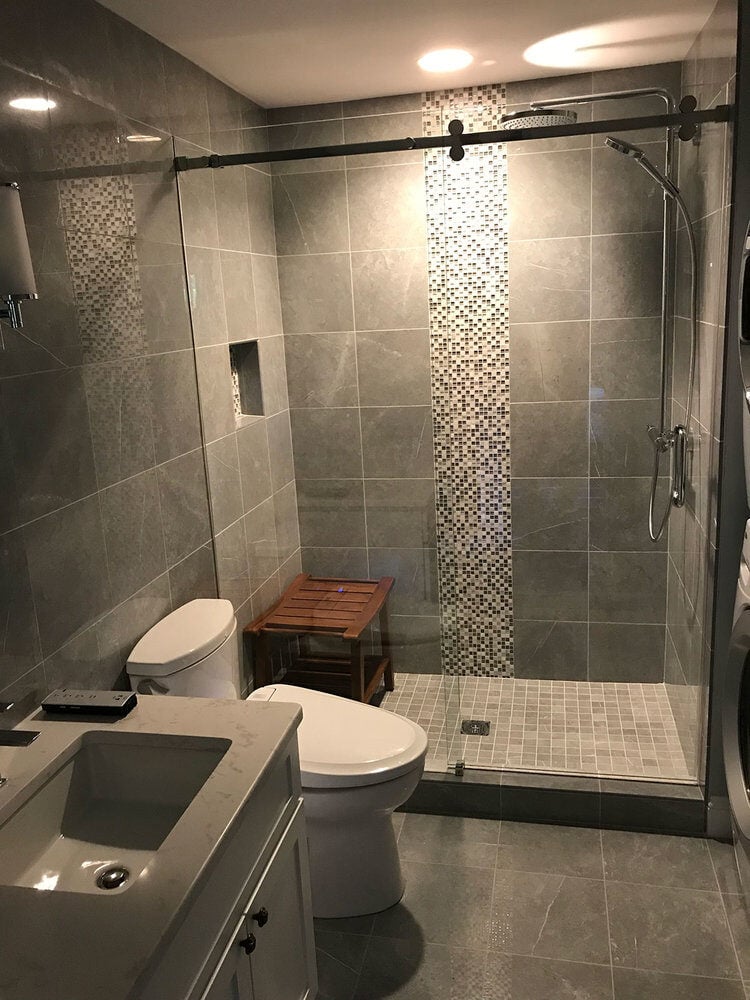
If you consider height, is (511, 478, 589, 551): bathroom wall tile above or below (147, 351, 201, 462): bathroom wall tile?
below

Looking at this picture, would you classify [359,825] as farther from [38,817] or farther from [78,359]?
[78,359]

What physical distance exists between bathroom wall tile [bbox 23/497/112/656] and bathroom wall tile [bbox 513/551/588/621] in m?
1.47

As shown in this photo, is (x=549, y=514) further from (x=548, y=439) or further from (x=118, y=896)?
(x=118, y=896)

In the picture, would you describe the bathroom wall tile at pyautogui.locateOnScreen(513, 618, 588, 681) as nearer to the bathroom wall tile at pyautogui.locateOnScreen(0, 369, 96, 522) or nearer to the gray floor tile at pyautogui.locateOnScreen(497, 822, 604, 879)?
the gray floor tile at pyautogui.locateOnScreen(497, 822, 604, 879)

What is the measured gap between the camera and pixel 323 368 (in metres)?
2.76

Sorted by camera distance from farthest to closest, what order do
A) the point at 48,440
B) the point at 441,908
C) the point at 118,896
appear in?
the point at 441,908, the point at 48,440, the point at 118,896

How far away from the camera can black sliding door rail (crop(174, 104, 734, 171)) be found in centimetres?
237

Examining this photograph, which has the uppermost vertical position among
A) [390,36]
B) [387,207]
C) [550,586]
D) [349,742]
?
[390,36]

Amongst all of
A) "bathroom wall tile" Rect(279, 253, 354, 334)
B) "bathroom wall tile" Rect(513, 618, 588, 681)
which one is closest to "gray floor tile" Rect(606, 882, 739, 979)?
"bathroom wall tile" Rect(513, 618, 588, 681)

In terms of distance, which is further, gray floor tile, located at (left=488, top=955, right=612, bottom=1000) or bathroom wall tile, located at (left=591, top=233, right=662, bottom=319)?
bathroom wall tile, located at (left=591, top=233, right=662, bottom=319)

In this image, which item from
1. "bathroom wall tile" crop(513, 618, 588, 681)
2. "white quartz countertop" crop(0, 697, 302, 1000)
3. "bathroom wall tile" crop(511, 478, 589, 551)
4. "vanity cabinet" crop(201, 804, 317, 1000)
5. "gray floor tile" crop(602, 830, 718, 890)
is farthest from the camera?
"bathroom wall tile" crop(513, 618, 588, 681)

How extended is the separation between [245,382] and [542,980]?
197 centimetres

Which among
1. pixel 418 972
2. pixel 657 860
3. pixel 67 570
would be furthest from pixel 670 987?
pixel 67 570

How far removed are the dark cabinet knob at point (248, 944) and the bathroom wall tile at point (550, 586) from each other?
5.72 ft
